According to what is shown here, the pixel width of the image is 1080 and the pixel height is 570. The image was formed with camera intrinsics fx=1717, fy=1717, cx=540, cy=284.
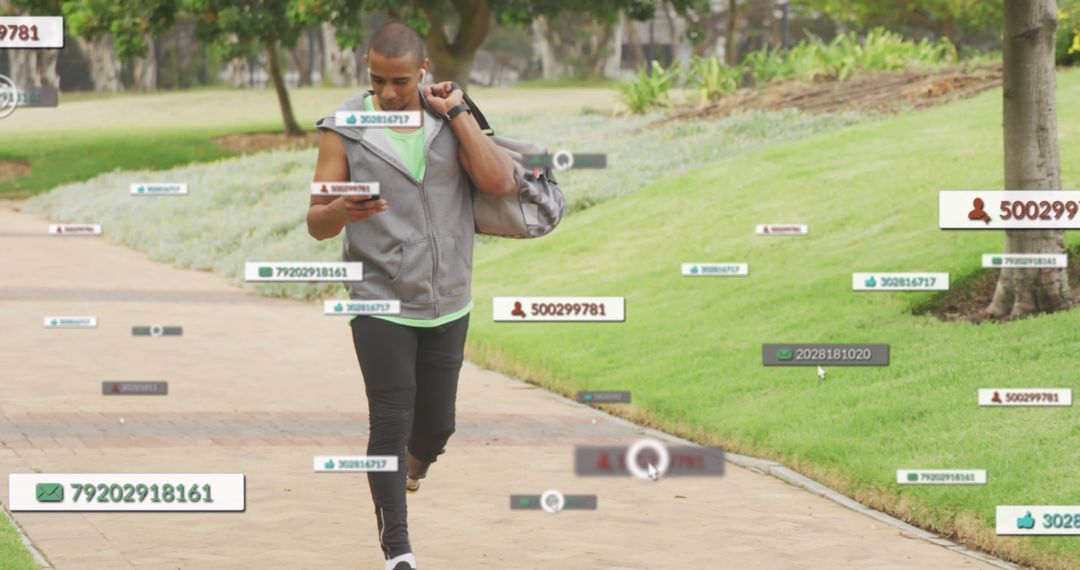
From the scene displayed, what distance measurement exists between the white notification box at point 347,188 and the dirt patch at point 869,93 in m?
17.8

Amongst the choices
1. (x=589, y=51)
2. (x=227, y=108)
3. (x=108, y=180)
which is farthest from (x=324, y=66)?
(x=108, y=180)

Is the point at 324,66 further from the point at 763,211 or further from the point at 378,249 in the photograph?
the point at 378,249

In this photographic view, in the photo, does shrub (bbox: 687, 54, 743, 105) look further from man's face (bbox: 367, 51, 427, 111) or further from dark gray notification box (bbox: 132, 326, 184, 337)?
man's face (bbox: 367, 51, 427, 111)

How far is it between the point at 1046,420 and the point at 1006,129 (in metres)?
2.88

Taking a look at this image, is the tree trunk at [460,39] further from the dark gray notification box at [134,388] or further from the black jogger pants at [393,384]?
the black jogger pants at [393,384]

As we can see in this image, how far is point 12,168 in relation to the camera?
34906 mm

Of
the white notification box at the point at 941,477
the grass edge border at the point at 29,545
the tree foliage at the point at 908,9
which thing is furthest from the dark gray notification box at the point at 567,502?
the tree foliage at the point at 908,9

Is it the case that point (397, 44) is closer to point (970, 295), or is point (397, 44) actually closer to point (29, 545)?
point (29, 545)

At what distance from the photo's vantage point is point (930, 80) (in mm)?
24906

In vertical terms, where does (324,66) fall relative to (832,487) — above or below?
above

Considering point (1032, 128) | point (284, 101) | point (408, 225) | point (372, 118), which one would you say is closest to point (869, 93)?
point (1032, 128)

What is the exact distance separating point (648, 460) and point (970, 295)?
3368 millimetres

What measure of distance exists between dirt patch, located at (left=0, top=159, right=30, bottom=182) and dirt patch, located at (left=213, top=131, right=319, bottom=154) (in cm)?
440

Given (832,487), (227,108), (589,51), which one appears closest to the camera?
(832,487)
